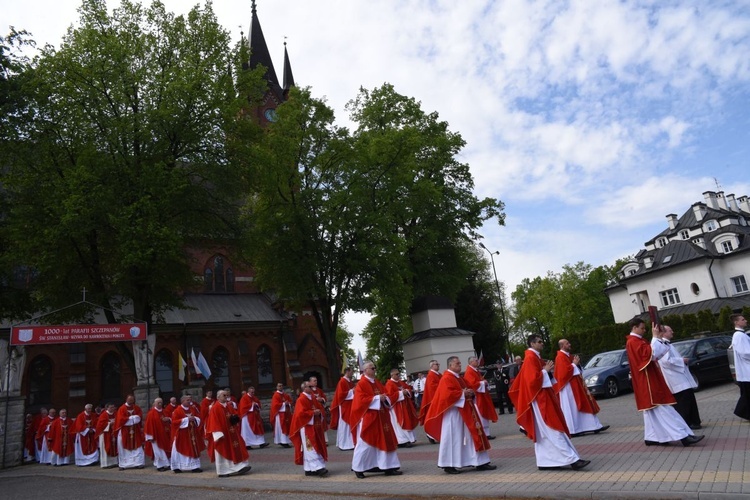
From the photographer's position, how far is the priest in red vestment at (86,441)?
1909cm

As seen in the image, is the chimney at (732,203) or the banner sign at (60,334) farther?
the chimney at (732,203)

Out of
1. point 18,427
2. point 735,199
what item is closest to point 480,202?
point 18,427

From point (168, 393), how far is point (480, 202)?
20.6 metres

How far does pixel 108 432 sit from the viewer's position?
1761 centimetres

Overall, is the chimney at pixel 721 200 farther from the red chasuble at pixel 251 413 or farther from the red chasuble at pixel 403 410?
the red chasuble at pixel 251 413

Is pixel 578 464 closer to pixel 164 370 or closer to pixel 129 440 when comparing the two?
pixel 129 440

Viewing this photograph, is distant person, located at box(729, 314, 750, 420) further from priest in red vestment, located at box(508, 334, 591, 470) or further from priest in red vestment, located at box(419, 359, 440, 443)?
priest in red vestment, located at box(419, 359, 440, 443)

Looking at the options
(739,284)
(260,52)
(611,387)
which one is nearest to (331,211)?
(611,387)

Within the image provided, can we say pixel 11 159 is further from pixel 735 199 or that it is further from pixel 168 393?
pixel 735 199

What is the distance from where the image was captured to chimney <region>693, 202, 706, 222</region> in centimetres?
4842

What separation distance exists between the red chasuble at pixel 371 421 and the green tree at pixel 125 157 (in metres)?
11.2

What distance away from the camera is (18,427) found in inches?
796

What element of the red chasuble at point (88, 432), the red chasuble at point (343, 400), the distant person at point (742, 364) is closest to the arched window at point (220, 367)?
the red chasuble at point (88, 432)

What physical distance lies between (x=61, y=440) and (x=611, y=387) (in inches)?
754
